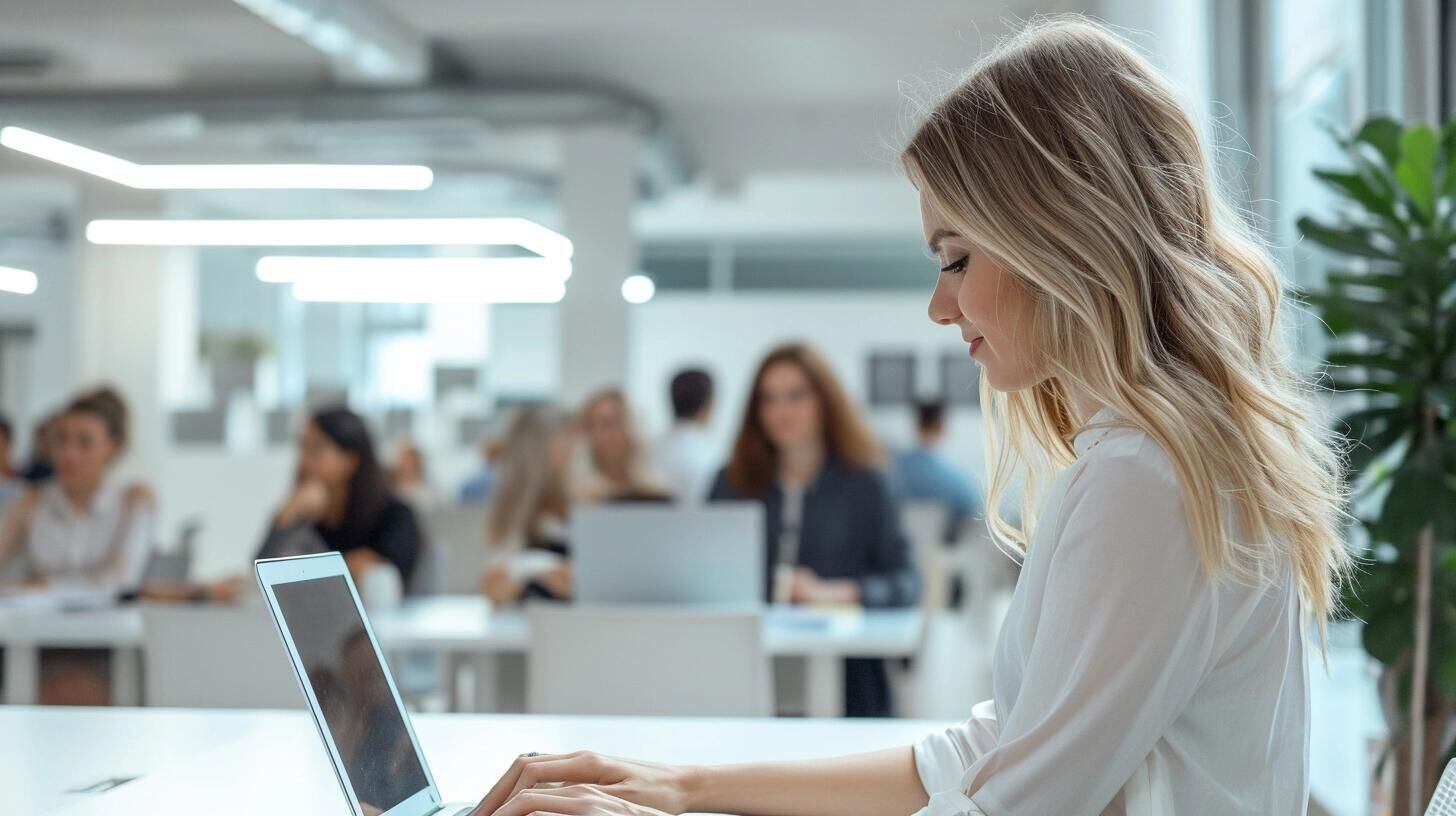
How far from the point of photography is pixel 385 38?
680 cm

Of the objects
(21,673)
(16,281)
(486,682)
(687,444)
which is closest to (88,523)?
(21,673)

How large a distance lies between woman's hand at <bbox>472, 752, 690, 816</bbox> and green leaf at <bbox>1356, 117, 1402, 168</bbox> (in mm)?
1914

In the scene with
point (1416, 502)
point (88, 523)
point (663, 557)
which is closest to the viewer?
point (1416, 502)

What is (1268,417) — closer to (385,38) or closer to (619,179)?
(385,38)

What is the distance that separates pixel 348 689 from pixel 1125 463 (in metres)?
0.71

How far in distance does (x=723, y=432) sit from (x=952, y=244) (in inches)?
471

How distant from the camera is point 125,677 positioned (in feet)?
13.0

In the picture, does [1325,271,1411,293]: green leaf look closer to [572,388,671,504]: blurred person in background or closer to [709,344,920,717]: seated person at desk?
[709,344,920,717]: seated person at desk

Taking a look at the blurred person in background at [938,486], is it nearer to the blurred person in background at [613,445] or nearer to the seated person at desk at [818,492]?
the blurred person in background at [613,445]

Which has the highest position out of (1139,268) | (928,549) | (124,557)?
(1139,268)

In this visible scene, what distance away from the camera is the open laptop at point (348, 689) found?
118 cm

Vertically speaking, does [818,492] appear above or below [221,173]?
below

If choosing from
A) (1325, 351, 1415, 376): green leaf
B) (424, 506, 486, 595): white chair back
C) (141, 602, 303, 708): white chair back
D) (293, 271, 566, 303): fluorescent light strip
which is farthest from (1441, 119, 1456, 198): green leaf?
(293, 271, 566, 303): fluorescent light strip

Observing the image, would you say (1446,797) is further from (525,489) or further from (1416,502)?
(525,489)
